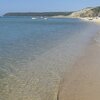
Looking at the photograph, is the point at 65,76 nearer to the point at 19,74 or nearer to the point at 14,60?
the point at 19,74

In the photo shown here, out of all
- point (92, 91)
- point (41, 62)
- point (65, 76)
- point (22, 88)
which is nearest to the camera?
point (92, 91)

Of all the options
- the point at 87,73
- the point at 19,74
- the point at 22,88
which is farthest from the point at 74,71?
the point at 22,88

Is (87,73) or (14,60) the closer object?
(87,73)

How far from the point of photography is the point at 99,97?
30.9 ft

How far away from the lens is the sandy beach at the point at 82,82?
31.9 ft

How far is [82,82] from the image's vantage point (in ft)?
37.2

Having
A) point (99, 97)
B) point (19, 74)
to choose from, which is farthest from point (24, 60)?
point (99, 97)

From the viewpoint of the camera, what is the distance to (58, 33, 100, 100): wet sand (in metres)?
9.73

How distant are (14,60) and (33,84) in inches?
185

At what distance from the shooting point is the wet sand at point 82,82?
383 inches

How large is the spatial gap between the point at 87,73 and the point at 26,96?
3.64 m

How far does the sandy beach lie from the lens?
383 inches

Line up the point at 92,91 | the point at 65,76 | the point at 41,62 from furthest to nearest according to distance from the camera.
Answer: the point at 41,62
the point at 65,76
the point at 92,91

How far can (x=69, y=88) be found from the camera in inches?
419
